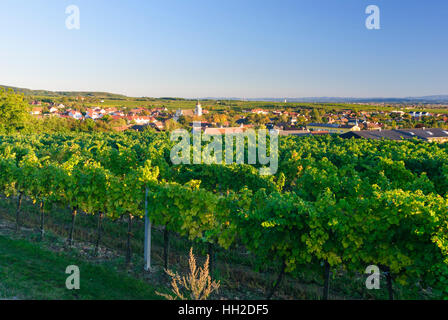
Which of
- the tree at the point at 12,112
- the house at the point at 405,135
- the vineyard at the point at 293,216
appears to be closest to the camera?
the vineyard at the point at 293,216

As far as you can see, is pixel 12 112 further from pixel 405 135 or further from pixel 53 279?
pixel 405 135

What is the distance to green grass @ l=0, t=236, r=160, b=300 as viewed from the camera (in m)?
7.04

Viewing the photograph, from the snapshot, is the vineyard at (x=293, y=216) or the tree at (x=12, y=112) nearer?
the vineyard at (x=293, y=216)

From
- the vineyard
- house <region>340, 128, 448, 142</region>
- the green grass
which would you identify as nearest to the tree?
the vineyard

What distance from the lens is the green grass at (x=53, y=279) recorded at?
704cm

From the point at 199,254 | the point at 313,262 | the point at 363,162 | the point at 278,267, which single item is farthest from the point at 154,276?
the point at 363,162

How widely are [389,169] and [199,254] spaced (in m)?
10.5

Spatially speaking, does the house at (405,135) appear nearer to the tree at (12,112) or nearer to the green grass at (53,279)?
the green grass at (53,279)

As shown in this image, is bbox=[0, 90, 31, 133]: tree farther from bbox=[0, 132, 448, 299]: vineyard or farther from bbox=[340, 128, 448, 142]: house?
bbox=[340, 128, 448, 142]: house

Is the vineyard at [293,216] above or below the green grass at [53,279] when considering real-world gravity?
above

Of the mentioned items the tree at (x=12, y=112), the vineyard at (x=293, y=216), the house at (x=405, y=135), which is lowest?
the vineyard at (x=293, y=216)

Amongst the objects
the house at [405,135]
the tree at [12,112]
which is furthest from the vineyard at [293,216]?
the tree at [12,112]

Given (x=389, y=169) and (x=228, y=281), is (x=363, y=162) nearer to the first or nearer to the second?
(x=389, y=169)

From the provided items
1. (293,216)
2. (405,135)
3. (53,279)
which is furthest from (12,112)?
(405,135)
